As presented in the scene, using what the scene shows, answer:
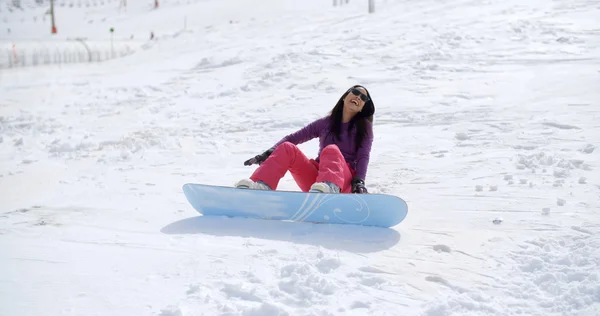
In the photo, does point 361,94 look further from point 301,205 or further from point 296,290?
point 296,290

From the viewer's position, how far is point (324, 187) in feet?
12.4

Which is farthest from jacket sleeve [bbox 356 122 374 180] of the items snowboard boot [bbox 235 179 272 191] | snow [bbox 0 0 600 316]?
snowboard boot [bbox 235 179 272 191]

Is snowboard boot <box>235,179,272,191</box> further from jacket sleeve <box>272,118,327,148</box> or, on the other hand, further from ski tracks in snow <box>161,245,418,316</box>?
ski tracks in snow <box>161,245,418,316</box>

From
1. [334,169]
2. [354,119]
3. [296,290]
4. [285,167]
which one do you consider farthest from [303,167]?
[296,290]

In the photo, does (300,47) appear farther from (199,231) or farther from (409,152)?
(199,231)

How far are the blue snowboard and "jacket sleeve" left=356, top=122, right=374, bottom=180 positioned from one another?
397mm

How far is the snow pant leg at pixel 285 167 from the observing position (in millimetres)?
4004

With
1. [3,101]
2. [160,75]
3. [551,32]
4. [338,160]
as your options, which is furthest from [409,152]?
[3,101]

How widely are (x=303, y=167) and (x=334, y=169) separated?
325mm

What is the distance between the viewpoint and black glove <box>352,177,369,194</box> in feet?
13.0

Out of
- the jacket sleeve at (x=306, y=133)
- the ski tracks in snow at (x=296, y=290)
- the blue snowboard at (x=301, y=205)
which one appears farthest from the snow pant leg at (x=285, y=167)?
the ski tracks in snow at (x=296, y=290)

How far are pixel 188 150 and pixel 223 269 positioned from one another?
3.80 metres

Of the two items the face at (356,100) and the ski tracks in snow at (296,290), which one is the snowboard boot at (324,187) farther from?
the face at (356,100)

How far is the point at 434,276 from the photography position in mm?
3057
